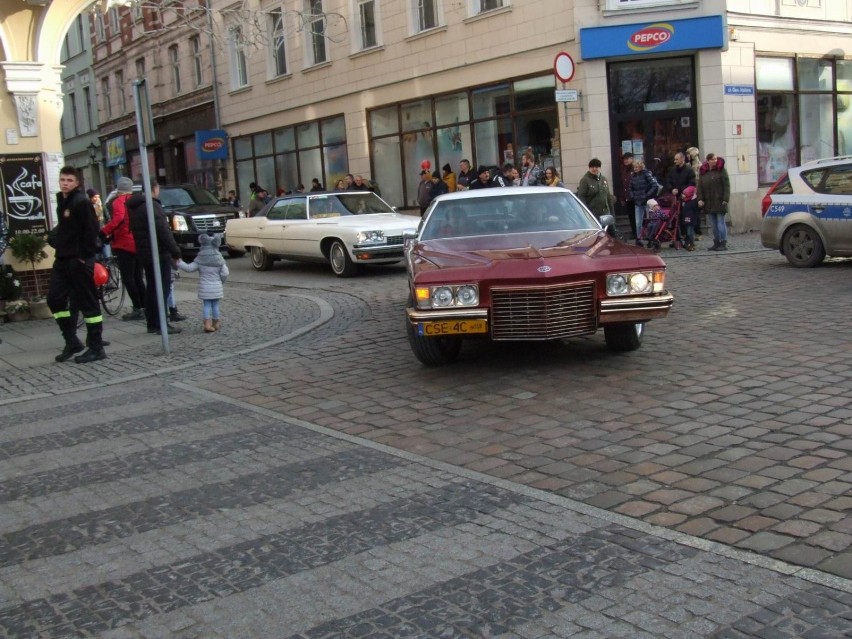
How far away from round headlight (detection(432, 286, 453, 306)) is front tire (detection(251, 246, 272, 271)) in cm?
1269

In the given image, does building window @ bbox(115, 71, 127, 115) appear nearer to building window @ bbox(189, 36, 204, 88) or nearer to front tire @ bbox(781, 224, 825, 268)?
building window @ bbox(189, 36, 204, 88)

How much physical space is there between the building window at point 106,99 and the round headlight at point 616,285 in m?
42.5

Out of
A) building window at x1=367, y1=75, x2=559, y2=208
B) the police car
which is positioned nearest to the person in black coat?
the police car

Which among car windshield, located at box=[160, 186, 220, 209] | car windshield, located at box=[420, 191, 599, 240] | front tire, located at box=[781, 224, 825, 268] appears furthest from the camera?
car windshield, located at box=[160, 186, 220, 209]

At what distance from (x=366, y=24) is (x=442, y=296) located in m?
21.8

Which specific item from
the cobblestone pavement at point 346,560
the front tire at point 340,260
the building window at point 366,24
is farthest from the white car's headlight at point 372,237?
the building window at point 366,24

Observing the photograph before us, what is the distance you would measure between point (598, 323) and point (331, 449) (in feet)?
8.23

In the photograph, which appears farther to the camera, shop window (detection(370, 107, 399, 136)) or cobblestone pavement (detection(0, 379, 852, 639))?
shop window (detection(370, 107, 399, 136))

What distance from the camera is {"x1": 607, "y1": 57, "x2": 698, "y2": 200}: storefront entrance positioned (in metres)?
21.3

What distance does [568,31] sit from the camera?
21141 millimetres

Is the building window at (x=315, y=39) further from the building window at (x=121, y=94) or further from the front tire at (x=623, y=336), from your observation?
the front tire at (x=623, y=336)

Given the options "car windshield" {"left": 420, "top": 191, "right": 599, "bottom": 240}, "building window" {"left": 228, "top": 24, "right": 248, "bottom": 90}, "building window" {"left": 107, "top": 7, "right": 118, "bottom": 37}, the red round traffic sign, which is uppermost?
"building window" {"left": 107, "top": 7, "right": 118, "bottom": 37}

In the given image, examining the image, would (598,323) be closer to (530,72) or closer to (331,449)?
(331,449)

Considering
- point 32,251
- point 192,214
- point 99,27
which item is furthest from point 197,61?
point 32,251
